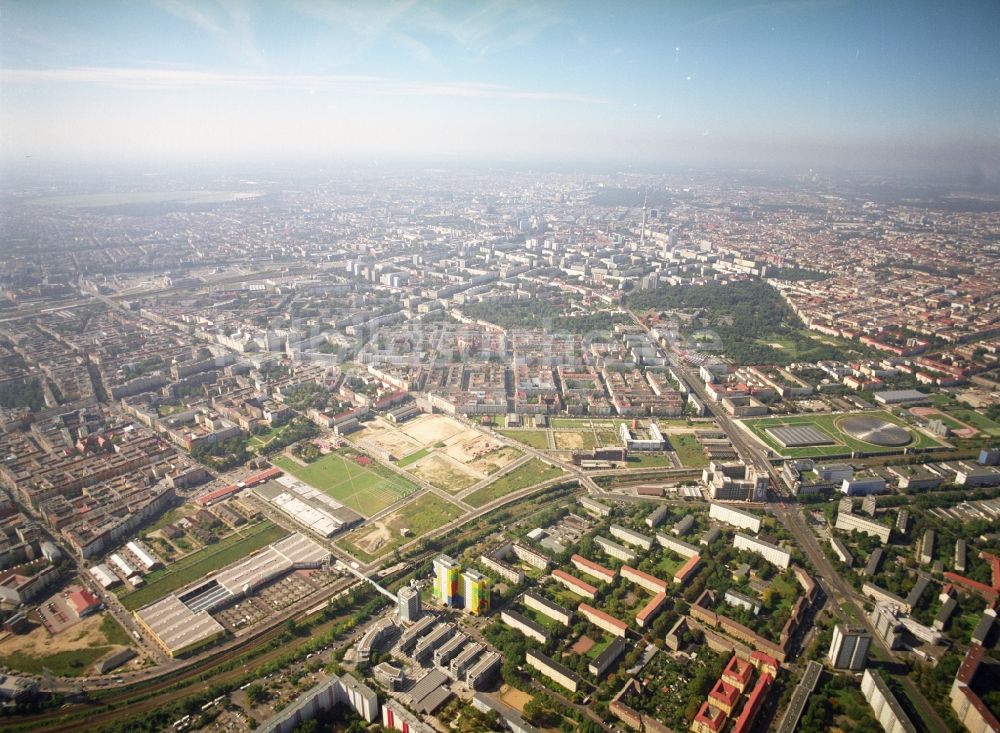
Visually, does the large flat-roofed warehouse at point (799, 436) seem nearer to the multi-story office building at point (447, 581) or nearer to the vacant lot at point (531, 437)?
the vacant lot at point (531, 437)

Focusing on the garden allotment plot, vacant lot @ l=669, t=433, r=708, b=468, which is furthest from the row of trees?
the garden allotment plot

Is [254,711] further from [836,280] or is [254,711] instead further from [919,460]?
[836,280]

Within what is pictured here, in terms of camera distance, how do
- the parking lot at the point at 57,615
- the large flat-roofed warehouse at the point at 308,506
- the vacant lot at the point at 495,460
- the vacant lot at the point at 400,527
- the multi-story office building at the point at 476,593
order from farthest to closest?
the vacant lot at the point at 495,460, the large flat-roofed warehouse at the point at 308,506, the vacant lot at the point at 400,527, the multi-story office building at the point at 476,593, the parking lot at the point at 57,615

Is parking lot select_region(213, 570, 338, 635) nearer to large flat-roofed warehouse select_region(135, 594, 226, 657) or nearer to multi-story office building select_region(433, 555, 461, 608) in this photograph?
large flat-roofed warehouse select_region(135, 594, 226, 657)

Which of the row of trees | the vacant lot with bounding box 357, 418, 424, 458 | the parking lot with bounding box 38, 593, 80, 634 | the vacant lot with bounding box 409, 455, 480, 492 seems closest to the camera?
the parking lot with bounding box 38, 593, 80, 634

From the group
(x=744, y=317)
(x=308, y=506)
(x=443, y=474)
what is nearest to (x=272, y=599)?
(x=308, y=506)

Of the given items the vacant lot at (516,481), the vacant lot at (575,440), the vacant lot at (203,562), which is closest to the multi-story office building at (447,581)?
the vacant lot at (516,481)

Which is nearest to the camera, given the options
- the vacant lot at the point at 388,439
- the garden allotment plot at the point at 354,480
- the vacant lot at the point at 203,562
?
the vacant lot at the point at 203,562

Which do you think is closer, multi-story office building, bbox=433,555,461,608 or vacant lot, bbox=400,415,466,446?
multi-story office building, bbox=433,555,461,608
